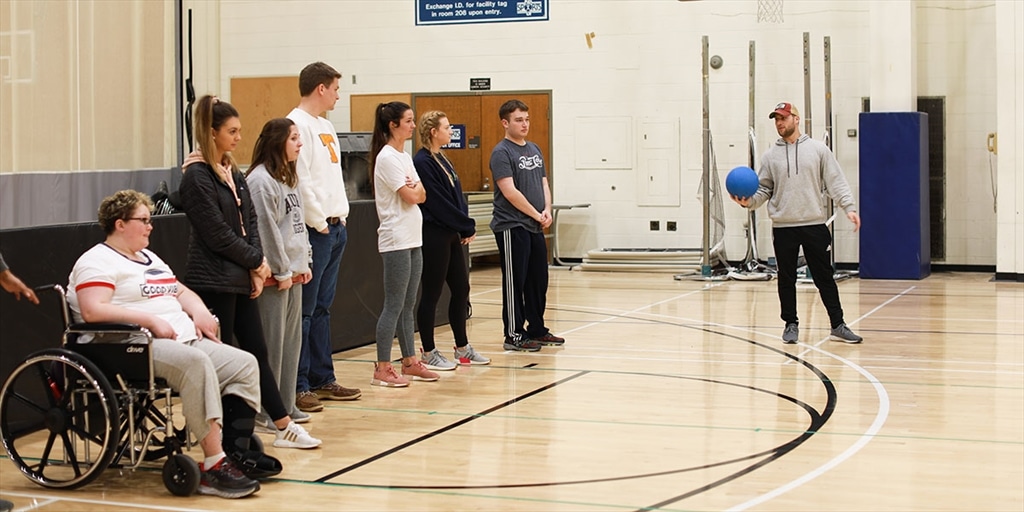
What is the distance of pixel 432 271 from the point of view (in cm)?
659

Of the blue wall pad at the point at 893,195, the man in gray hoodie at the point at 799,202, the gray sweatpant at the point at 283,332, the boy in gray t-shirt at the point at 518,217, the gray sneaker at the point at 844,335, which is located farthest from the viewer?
the blue wall pad at the point at 893,195

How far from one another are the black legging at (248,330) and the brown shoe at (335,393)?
114cm

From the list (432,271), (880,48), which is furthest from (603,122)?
(432,271)

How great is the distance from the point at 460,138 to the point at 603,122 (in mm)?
1864

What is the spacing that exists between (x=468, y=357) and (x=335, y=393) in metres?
1.25

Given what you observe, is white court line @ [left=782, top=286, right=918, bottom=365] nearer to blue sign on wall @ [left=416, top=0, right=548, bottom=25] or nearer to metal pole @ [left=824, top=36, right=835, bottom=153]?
metal pole @ [left=824, top=36, right=835, bottom=153]

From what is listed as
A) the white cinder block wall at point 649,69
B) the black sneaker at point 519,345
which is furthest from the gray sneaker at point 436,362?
the white cinder block wall at point 649,69

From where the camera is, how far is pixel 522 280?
7.41 metres

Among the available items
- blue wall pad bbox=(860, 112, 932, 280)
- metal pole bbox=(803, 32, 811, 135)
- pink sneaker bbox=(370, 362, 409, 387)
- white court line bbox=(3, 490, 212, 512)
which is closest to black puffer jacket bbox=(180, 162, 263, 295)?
white court line bbox=(3, 490, 212, 512)

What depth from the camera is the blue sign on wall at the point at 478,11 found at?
14.4 meters

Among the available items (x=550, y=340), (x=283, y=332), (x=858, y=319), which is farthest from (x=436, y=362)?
(x=858, y=319)

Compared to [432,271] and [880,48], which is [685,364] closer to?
[432,271]

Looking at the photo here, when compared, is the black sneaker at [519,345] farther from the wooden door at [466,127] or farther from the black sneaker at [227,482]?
the wooden door at [466,127]

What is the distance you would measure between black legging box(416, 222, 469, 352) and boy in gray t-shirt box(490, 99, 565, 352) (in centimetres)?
48
